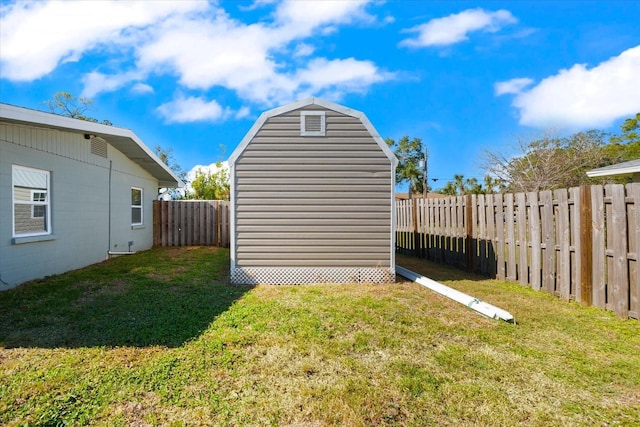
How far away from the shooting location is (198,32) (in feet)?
29.7

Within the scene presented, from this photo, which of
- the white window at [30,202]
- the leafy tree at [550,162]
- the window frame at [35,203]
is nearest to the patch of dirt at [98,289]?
the white window at [30,202]

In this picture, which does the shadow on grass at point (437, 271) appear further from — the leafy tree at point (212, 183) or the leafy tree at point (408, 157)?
the leafy tree at point (408, 157)

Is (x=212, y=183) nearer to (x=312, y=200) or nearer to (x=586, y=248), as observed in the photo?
(x=312, y=200)

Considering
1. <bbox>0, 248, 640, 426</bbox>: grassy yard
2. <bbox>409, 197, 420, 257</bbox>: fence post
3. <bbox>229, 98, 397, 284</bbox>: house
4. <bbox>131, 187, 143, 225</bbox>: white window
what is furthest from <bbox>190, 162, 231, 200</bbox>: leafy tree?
<bbox>0, 248, 640, 426</bbox>: grassy yard

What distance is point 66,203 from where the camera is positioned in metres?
7.65

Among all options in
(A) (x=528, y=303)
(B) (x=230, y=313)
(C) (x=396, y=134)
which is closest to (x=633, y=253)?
(A) (x=528, y=303)

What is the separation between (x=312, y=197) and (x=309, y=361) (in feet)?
13.0

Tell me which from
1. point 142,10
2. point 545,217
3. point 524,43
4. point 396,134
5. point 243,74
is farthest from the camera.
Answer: point 396,134

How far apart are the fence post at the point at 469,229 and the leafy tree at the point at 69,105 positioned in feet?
83.4

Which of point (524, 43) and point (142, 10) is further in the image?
point (524, 43)

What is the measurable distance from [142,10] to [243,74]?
4427 millimetres

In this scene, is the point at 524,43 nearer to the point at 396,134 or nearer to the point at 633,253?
the point at 633,253

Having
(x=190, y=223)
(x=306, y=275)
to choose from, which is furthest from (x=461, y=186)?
(x=306, y=275)

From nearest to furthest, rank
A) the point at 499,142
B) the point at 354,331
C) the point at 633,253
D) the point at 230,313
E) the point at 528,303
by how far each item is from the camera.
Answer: the point at 354,331 → the point at 633,253 → the point at 230,313 → the point at 528,303 → the point at 499,142
